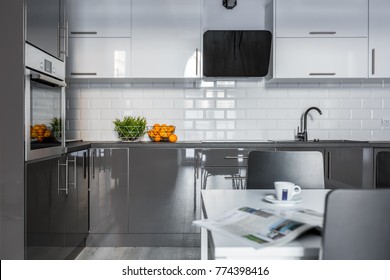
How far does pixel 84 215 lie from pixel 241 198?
2000 millimetres

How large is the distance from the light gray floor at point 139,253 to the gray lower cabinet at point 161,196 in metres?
0.08

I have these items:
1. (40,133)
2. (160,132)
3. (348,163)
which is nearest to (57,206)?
(40,133)

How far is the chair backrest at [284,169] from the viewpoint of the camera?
195cm

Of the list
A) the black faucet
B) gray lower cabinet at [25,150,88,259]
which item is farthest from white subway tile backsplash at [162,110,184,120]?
the black faucet

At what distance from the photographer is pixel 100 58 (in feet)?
11.1

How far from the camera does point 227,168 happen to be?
3205 millimetres

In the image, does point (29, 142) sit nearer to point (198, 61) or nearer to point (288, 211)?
point (288, 211)

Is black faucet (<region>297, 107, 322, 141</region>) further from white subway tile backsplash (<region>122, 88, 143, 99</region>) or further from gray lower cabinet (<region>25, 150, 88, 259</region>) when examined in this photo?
gray lower cabinet (<region>25, 150, 88, 259</region>)

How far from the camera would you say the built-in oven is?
2080mm

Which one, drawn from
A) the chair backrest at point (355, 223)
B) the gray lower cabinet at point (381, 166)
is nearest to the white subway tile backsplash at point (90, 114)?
the gray lower cabinet at point (381, 166)

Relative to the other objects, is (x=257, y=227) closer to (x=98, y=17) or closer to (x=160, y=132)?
(x=160, y=132)

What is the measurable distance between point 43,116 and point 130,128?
1.21 meters

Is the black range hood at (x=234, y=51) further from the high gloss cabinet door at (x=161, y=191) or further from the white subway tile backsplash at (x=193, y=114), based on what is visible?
the high gloss cabinet door at (x=161, y=191)
